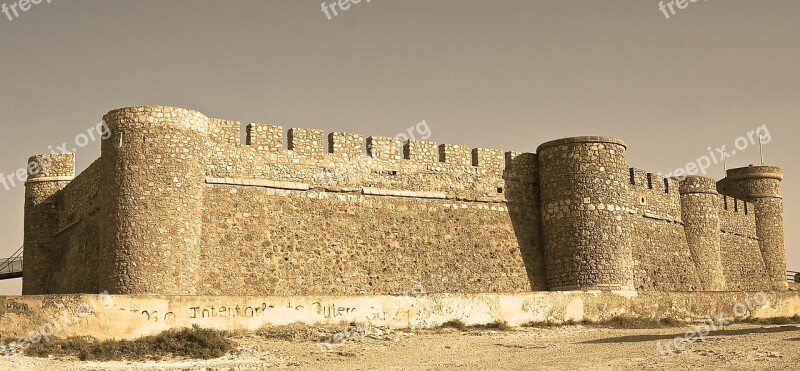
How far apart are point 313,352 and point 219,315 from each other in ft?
5.00

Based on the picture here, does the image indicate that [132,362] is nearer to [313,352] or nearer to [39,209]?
[313,352]

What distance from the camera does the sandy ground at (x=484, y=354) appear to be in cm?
1032

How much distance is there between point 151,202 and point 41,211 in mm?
7119

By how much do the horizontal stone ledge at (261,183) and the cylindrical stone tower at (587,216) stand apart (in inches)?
250

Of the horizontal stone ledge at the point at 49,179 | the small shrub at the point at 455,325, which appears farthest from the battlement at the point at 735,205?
the horizontal stone ledge at the point at 49,179

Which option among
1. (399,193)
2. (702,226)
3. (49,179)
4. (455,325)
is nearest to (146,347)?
(455,325)

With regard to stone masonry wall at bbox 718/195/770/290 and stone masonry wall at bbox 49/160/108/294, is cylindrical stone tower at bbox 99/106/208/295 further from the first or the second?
stone masonry wall at bbox 718/195/770/290

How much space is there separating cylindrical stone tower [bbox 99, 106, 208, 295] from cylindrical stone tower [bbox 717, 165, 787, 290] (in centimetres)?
2229

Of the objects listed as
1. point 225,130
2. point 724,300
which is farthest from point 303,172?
point 724,300

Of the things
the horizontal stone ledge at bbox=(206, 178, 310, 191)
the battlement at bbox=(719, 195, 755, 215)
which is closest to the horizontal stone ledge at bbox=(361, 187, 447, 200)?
the horizontal stone ledge at bbox=(206, 178, 310, 191)

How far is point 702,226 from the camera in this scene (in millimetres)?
26750

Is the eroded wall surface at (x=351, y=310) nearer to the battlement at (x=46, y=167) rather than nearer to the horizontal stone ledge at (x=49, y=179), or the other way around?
the horizontal stone ledge at (x=49, y=179)

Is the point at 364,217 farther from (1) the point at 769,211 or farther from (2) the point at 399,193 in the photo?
(1) the point at 769,211

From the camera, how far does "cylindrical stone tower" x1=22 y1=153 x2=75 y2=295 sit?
2127 centimetres
